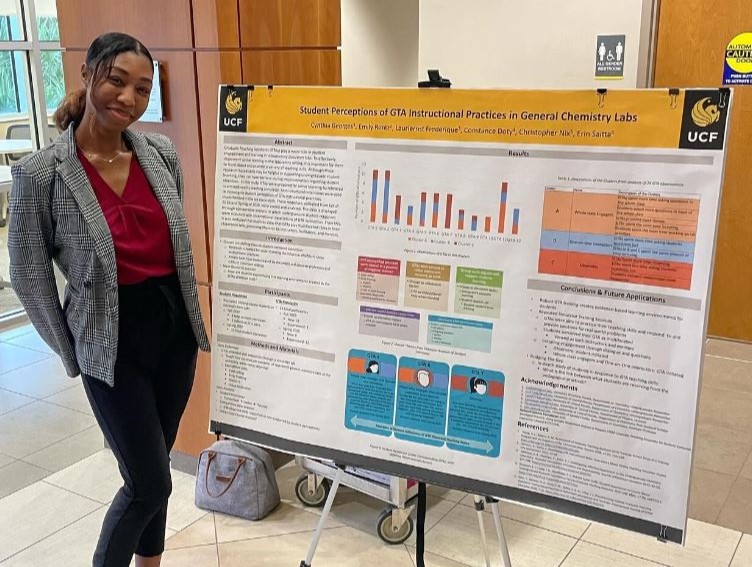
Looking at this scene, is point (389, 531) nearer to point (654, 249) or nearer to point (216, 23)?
point (654, 249)

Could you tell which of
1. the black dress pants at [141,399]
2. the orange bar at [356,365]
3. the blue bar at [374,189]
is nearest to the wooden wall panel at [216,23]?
the black dress pants at [141,399]

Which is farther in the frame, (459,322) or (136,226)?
(136,226)

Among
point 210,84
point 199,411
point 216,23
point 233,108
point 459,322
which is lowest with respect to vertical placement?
point 199,411

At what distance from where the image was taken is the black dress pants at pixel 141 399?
6.31 ft

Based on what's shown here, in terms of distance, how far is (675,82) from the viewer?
4414 millimetres

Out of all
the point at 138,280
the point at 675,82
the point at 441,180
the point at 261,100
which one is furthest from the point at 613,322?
the point at 675,82

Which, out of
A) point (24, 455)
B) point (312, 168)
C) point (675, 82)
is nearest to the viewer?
point (312, 168)

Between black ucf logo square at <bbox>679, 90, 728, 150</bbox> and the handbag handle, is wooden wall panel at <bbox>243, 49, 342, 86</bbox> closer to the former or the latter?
the handbag handle

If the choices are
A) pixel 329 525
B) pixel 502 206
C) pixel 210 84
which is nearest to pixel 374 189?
pixel 502 206

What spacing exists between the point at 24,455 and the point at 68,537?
761mm

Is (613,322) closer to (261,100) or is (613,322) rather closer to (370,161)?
(370,161)

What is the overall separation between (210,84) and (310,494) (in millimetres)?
1548

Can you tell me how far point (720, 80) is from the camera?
4301mm

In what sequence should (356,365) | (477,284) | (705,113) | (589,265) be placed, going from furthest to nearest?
(356,365), (477,284), (589,265), (705,113)
